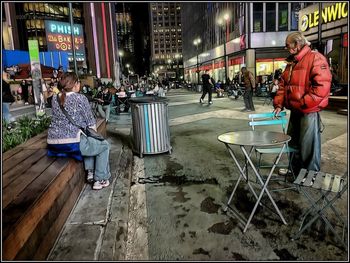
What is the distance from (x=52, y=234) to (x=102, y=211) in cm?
85

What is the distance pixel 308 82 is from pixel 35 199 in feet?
12.1

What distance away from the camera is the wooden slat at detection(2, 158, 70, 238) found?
2.12 metres

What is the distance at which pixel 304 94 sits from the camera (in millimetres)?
4145

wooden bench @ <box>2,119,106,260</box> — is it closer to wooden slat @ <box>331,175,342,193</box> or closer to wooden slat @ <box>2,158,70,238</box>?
wooden slat @ <box>2,158,70,238</box>

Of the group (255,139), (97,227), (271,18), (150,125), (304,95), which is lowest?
(97,227)

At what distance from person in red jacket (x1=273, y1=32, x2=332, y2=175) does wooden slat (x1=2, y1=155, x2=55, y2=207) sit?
11.3ft

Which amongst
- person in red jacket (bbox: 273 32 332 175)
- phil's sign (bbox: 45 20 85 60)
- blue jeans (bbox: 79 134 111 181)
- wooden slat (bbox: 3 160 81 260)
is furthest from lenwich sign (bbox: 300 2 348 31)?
phil's sign (bbox: 45 20 85 60)

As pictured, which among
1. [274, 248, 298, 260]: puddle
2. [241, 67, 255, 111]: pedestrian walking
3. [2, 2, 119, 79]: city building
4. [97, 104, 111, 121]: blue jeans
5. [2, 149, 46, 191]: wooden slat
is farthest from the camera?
[2, 2, 119, 79]: city building

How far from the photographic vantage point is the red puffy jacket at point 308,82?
12.9 ft

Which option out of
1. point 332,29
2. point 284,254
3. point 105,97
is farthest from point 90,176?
point 332,29

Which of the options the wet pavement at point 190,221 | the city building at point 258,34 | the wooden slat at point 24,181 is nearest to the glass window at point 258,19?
the city building at point 258,34

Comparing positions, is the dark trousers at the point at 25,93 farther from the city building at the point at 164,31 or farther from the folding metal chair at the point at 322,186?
the city building at the point at 164,31

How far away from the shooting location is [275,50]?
107 ft

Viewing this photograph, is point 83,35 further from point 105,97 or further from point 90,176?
point 90,176
